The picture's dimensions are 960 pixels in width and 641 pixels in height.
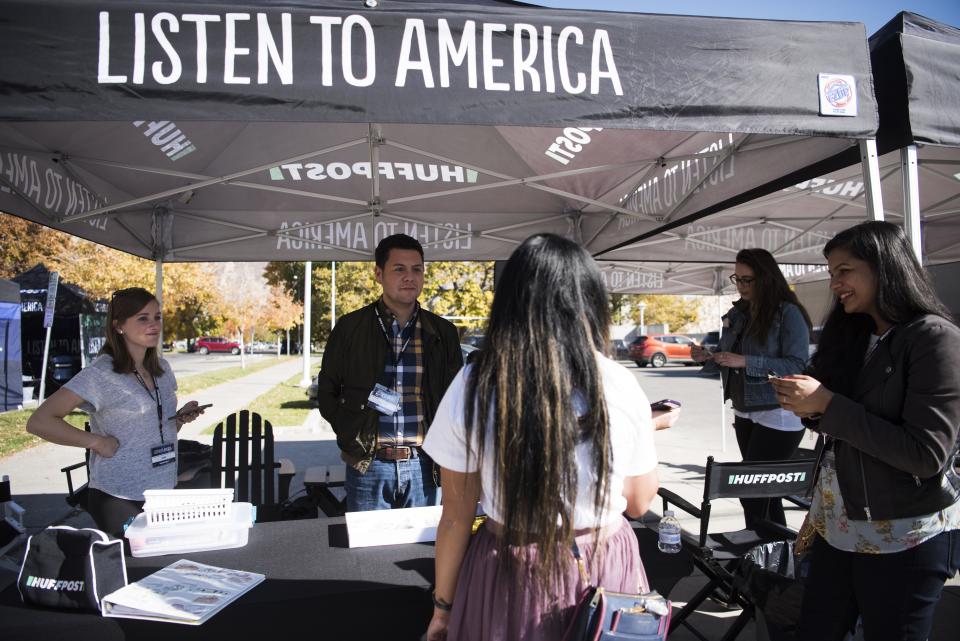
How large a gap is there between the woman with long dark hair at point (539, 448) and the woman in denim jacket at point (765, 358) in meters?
2.27

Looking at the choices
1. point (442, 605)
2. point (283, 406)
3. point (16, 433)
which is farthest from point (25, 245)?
point (442, 605)

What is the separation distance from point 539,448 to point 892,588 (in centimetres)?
122

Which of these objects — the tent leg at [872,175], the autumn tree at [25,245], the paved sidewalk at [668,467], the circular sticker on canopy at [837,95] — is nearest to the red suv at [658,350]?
the paved sidewalk at [668,467]

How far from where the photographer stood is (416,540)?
6.68 feet

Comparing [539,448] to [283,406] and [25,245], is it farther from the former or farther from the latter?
[25,245]

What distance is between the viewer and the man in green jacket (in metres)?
2.65

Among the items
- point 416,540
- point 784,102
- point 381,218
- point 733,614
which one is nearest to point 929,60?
point 784,102

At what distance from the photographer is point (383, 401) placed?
2.65 metres

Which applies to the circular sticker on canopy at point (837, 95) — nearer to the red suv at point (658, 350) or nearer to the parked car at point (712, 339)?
the parked car at point (712, 339)

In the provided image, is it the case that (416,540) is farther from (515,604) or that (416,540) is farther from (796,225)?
(796,225)

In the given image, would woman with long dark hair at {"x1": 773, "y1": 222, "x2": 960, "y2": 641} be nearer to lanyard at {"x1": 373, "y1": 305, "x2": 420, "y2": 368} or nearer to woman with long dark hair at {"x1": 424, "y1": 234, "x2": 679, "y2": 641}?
woman with long dark hair at {"x1": 424, "y1": 234, "x2": 679, "y2": 641}

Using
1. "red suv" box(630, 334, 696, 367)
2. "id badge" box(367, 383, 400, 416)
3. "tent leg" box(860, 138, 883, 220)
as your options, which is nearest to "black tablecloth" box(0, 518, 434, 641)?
"id badge" box(367, 383, 400, 416)

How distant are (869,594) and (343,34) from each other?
90.5 inches

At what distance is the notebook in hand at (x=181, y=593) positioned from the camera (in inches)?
59.2
